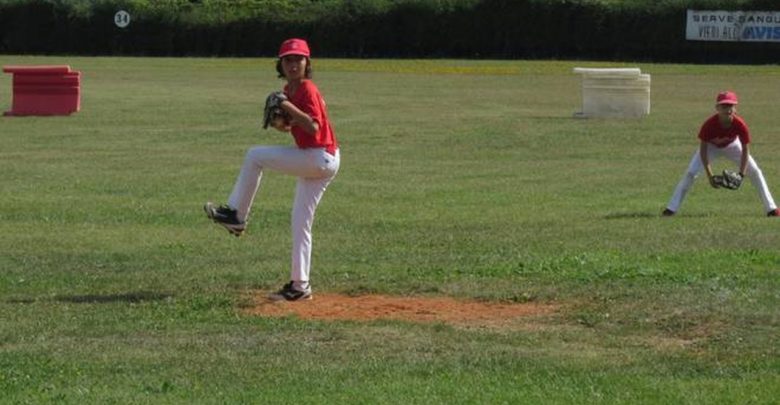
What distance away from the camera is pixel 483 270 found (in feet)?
43.7

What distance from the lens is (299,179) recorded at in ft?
39.1

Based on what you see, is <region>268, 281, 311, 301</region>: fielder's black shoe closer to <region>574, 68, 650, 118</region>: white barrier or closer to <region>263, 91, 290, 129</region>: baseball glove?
<region>263, 91, 290, 129</region>: baseball glove

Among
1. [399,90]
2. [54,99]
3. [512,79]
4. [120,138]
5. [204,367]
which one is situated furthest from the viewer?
[512,79]

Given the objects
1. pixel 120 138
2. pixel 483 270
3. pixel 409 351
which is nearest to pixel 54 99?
pixel 120 138

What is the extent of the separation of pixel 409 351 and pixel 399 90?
38.3m

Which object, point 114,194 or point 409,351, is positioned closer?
point 409,351

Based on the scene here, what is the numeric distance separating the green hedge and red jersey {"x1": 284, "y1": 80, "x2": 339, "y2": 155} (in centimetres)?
5857

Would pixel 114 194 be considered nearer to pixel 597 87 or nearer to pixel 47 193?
pixel 47 193

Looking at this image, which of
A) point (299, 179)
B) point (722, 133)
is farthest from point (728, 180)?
point (299, 179)

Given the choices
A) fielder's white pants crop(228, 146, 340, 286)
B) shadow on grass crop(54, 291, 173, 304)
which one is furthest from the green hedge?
shadow on grass crop(54, 291, 173, 304)

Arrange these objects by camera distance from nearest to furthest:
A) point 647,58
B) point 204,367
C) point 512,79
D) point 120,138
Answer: point 204,367 → point 120,138 → point 512,79 → point 647,58

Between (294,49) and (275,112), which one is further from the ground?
(294,49)

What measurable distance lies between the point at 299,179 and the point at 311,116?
0.55 meters

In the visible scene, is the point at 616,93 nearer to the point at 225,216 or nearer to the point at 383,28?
the point at 225,216
